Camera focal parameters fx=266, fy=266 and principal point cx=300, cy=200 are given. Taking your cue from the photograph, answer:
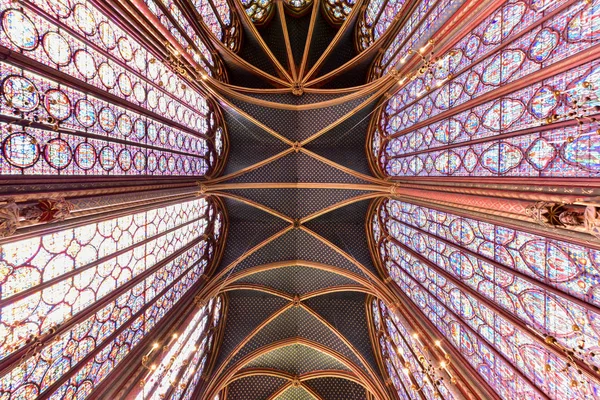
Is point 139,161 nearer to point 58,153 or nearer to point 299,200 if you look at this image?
point 58,153

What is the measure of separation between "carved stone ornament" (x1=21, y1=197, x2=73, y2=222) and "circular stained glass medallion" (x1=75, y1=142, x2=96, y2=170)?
1279 millimetres

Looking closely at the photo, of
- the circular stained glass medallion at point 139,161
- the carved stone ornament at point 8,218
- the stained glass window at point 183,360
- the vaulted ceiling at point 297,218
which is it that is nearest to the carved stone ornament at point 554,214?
the vaulted ceiling at point 297,218

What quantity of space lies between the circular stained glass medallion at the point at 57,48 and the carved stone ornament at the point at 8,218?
2947mm

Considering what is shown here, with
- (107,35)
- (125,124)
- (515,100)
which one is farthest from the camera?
(125,124)

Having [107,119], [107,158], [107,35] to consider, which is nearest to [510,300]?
[107,158]

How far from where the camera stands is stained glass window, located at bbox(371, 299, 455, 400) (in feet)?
24.9

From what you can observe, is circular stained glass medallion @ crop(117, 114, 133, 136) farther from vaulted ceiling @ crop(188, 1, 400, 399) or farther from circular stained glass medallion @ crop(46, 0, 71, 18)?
vaulted ceiling @ crop(188, 1, 400, 399)

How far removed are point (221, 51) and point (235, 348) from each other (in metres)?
13.4

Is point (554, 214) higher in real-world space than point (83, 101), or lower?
lower

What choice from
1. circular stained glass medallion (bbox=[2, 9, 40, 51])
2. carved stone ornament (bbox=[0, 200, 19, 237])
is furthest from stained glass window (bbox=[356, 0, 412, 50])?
carved stone ornament (bbox=[0, 200, 19, 237])

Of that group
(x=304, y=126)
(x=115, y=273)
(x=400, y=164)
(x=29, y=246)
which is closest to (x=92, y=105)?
(x=29, y=246)

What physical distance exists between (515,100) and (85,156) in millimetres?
9346

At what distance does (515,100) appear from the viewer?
5.62 metres

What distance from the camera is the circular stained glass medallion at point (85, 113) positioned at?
559 cm
